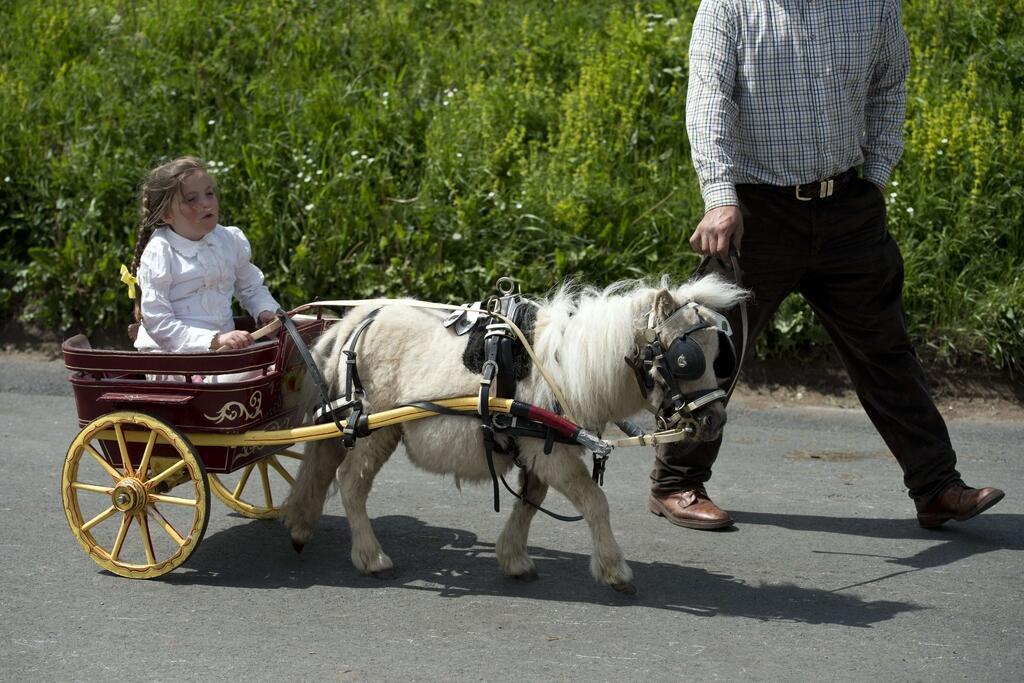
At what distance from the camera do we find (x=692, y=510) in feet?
17.4

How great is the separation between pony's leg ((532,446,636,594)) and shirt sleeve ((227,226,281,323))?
1.57 meters

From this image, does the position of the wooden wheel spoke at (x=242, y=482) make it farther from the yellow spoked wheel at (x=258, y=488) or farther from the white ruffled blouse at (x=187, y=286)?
the white ruffled blouse at (x=187, y=286)

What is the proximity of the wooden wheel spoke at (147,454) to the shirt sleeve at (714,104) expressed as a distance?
2320 mm

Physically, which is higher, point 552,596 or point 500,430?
point 500,430

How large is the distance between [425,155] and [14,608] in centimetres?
500

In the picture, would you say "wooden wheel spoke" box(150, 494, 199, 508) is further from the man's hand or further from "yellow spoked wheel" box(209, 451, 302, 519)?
the man's hand

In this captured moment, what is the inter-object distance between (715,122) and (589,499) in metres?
1.57

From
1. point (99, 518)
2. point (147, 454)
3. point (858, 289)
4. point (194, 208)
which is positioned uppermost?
point (194, 208)

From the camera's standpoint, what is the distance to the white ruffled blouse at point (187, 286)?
4852 mm

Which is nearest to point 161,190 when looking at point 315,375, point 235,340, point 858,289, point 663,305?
point 235,340

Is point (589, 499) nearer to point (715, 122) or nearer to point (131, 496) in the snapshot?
point (715, 122)

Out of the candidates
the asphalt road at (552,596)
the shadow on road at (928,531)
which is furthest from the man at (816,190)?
the asphalt road at (552,596)

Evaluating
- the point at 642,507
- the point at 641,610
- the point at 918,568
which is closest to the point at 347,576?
the point at 641,610

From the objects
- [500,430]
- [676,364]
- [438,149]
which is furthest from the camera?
[438,149]
